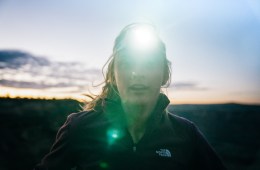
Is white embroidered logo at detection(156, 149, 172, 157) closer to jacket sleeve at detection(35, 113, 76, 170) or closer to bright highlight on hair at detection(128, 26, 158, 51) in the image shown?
jacket sleeve at detection(35, 113, 76, 170)

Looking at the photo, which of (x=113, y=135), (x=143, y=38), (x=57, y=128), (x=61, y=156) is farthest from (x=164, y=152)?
(x=57, y=128)

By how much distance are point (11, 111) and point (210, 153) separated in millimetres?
16825

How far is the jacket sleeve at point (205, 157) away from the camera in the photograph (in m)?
2.74

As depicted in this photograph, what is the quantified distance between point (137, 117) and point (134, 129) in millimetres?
123

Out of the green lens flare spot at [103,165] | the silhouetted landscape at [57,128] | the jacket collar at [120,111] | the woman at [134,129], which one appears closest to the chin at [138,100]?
the woman at [134,129]

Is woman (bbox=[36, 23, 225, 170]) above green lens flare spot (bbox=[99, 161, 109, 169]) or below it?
above

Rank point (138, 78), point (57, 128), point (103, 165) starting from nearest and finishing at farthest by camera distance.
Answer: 1. point (138, 78)
2. point (103, 165)
3. point (57, 128)

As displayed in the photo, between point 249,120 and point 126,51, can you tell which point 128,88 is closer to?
point 126,51

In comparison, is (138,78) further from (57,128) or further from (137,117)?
(57,128)

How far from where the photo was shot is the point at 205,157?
9.02 ft

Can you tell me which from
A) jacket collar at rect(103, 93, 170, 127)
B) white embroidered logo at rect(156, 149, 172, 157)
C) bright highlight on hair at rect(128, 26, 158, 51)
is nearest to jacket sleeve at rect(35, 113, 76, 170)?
jacket collar at rect(103, 93, 170, 127)

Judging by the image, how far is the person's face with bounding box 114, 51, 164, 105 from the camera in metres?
2.53

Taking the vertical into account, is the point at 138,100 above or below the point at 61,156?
above

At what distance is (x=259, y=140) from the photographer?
24219mm
